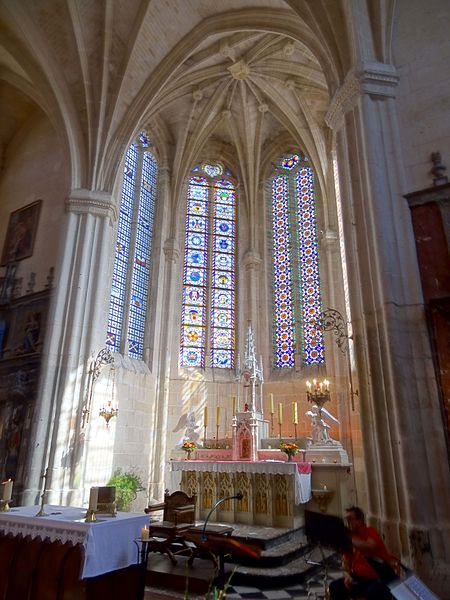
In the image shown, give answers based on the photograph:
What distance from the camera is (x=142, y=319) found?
1386 cm

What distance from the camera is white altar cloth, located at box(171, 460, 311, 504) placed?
771 cm

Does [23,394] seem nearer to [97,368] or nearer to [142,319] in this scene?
[97,368]

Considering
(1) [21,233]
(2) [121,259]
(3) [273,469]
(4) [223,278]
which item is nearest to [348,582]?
(3) [273,469]

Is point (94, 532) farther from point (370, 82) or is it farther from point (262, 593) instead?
point (370, 82)

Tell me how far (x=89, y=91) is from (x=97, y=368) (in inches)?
290

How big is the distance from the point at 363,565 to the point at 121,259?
11332mm

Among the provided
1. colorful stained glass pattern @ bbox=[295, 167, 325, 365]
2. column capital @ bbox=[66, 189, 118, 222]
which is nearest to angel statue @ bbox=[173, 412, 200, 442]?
colorful stained glass pattern @ bbox=[295, 167, 325, 365]

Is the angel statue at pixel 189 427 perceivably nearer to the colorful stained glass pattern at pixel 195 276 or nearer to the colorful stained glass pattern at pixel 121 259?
the colorful stained glass pattern at pixel 121 259

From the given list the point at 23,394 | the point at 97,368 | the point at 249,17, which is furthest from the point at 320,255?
the point at 23,394

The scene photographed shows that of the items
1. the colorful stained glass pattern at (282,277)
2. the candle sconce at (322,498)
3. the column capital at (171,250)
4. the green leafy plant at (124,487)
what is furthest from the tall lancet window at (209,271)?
the candle sconce at (322,498)

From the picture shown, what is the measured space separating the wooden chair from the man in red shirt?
8.20ft

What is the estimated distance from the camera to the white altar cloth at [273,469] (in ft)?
Answer: 25.3

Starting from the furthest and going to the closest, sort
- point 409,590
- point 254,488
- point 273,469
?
point 254,488
point 273,469
point 409,590

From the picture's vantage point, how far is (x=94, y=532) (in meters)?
4.06
